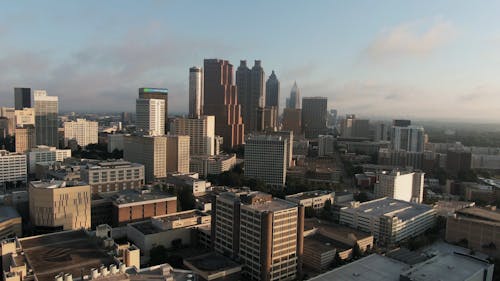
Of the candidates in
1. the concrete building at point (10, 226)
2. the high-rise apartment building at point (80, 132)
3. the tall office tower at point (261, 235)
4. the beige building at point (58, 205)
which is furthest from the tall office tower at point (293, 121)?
the concrete building at point (10, 226)

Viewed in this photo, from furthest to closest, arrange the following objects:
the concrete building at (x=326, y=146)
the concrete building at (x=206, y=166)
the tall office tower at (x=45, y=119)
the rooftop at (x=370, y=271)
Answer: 1. the concrete building at (x=326, y=146)
2. the tall office tower at (x=45, y=119)
3. the concrete building at (x=206, y=166)
4. the rooftop at (x=370, y=271)

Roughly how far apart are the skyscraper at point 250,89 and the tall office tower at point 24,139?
44.0 meters

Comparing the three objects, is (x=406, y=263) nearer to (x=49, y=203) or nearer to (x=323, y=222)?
(x=323, y=222)

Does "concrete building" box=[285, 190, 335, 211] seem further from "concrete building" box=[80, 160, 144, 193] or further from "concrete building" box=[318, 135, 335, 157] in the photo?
"concrete building" box=[318, 135, 335, 157]

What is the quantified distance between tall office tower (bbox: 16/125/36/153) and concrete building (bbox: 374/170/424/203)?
42257 millimetres

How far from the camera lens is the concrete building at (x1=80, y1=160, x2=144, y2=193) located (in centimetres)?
3111

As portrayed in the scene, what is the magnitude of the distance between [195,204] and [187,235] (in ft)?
19.8

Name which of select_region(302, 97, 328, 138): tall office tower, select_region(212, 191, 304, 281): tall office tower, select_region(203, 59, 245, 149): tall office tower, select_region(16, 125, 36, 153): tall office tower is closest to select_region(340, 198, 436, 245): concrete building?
select_region(212, 191, 304, 281): tall office tower

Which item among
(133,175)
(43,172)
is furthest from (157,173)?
(43,172)

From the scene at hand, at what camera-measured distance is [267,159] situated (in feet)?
127

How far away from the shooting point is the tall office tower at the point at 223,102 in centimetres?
6575

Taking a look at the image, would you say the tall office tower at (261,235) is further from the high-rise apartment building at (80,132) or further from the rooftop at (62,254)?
the high-rise apartment building at (80,132)

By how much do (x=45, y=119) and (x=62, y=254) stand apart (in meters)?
41.6

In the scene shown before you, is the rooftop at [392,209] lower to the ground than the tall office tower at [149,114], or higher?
lower
